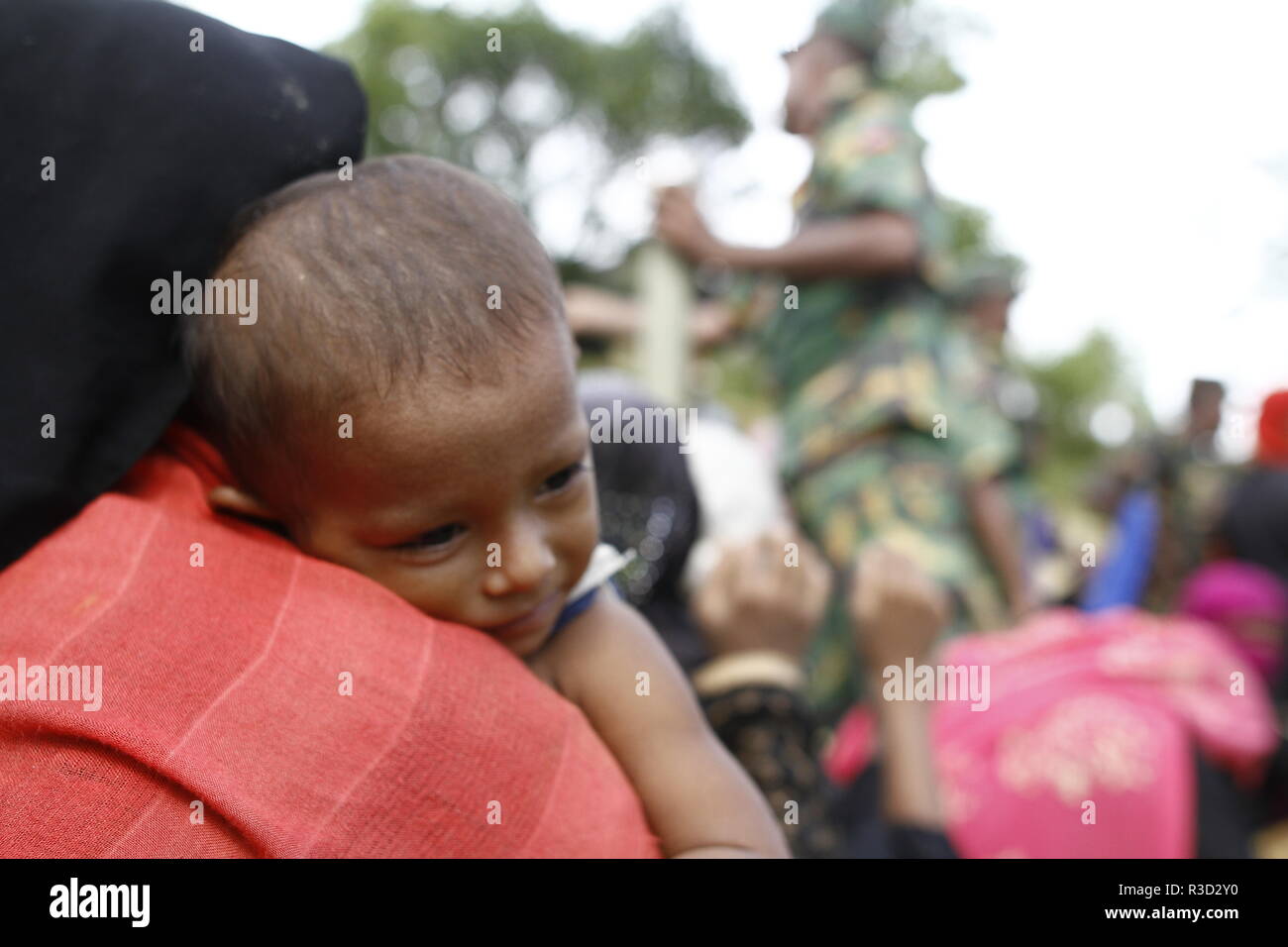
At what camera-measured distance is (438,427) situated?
1.19 m

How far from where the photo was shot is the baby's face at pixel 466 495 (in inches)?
47.1

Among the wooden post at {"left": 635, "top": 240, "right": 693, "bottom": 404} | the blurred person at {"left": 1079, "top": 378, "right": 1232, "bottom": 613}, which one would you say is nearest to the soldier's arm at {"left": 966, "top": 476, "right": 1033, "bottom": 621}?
the wooden post at {"left": 635, "top": 240, "right": 693, "bottom": 404}

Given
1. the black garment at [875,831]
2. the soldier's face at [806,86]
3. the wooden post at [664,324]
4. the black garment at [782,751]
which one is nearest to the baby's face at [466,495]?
the black garment at [782,751]

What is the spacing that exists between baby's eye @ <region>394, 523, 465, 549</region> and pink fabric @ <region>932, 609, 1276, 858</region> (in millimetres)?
1802

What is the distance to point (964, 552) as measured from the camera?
363 cm

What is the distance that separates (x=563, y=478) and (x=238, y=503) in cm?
39

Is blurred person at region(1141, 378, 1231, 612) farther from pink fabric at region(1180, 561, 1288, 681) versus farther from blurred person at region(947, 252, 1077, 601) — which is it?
blurred person at region(947, 252, 1077, 601)

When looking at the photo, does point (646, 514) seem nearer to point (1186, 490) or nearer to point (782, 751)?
point (782, 751)

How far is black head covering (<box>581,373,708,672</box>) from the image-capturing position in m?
2.37

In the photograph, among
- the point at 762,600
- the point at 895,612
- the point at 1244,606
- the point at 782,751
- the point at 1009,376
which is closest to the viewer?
the point at 782,751

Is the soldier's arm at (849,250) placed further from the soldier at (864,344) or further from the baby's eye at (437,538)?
the baby's eye at (437,538)

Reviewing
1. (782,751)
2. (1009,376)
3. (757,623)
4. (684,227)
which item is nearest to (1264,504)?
(1009,376)

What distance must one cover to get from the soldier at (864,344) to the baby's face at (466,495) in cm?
224

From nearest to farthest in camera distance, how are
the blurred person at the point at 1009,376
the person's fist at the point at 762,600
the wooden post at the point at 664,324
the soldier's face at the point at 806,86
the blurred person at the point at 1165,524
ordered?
the person's fist at the point at 762,600, the soldier's face at the point at 806,86, the wooden post at the point at 664,324, the blurred person at the point at 1165,524, the blurred person at the point at 1009,376
